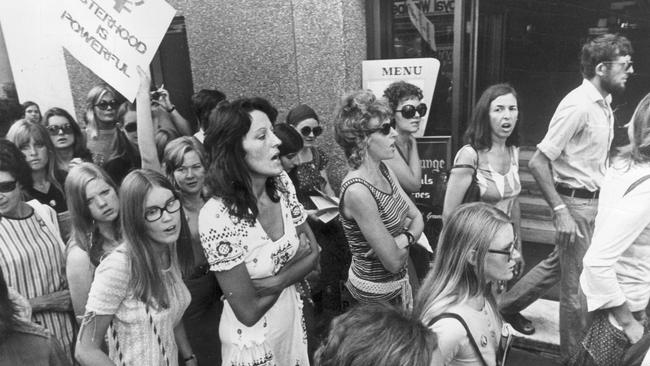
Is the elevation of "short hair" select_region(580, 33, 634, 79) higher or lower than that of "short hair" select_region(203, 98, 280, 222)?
higher

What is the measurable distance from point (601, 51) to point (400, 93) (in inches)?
54.7

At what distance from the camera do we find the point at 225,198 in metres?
2.21

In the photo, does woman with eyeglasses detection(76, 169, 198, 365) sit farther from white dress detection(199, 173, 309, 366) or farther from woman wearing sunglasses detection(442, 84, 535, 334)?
woman wearing sunglasses detection(442, 84, 535, 334)

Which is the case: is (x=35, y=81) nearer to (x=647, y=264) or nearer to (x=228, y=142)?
(x=228, y=142)

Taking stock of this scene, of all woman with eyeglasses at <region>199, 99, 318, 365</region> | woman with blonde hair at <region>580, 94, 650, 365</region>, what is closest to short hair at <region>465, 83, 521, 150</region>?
woman with blonde hair at <region>580, 94, 650, 365</region>

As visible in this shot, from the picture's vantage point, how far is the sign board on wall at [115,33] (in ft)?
11.1

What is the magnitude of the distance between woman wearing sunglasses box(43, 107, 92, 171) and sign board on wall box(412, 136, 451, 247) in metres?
2.59

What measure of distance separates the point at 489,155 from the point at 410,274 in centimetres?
92

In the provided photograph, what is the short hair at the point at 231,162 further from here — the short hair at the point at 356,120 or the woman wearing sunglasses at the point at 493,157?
the woman wearing sunglasses at the point at 493,157

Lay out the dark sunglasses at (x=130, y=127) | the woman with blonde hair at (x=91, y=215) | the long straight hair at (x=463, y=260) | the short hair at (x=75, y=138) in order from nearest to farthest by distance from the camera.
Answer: the long straight hair at (x=463, y=260), the woman with blonde hair at (x=91, y=215), the short hair at (x=75, y=138), the dark sunglasses at (x=130, y=127)

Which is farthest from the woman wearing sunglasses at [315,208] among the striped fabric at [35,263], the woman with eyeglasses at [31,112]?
the woman with eyeglasses at [31,112]

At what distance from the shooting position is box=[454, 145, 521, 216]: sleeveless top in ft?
10.4

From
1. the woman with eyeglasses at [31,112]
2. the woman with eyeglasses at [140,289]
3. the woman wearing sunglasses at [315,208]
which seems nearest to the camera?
the woman with eyeglasses at [140,289]

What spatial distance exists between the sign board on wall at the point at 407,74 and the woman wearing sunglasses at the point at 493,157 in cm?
72
